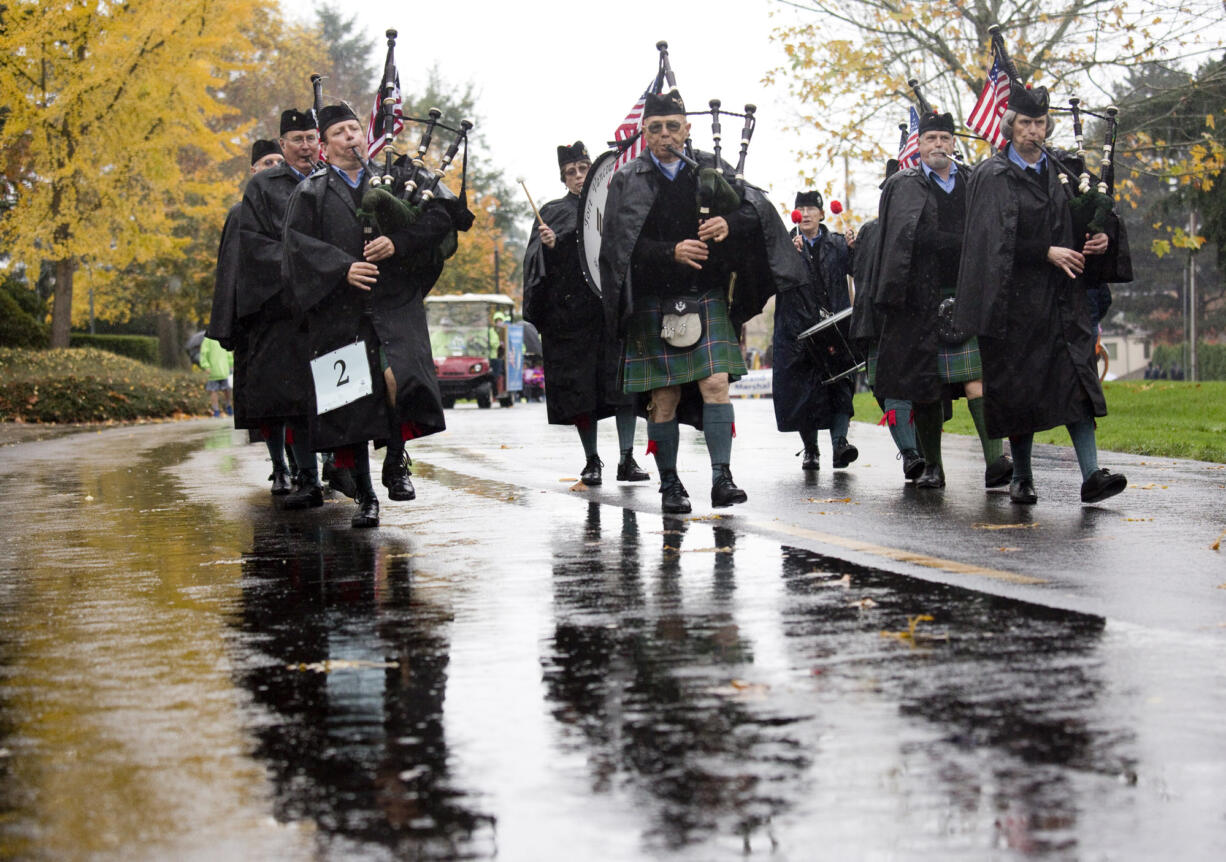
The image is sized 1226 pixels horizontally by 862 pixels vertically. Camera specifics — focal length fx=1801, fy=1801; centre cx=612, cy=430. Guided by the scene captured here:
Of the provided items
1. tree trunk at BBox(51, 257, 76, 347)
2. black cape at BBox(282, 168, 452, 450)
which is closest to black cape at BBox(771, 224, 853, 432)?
black cape at BBox(282, 168, 452, 450)

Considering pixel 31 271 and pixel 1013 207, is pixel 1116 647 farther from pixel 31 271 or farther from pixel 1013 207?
pixel 31 271

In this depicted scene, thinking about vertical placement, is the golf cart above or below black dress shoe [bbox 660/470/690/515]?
above

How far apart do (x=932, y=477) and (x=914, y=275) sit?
3.90 ft

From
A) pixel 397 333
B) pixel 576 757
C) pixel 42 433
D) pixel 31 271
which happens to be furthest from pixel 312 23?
pixel 576 757

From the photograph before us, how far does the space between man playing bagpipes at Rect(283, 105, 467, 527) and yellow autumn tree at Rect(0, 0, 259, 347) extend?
20646mm

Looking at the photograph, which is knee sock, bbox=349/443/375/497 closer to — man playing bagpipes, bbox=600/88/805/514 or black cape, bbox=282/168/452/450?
black cape, bbox=282/168/452/450

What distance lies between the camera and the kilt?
8.84m

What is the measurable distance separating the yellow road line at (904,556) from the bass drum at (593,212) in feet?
7.72

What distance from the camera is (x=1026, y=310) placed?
9.16 metres

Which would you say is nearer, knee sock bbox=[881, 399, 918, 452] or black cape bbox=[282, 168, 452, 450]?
black cape bbox=[282, 168, 452, 450]

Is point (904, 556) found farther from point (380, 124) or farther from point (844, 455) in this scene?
point (844, 455)

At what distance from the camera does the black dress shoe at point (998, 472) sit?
10000 millimetres

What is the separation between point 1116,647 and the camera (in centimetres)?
477

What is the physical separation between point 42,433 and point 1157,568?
705 inches
